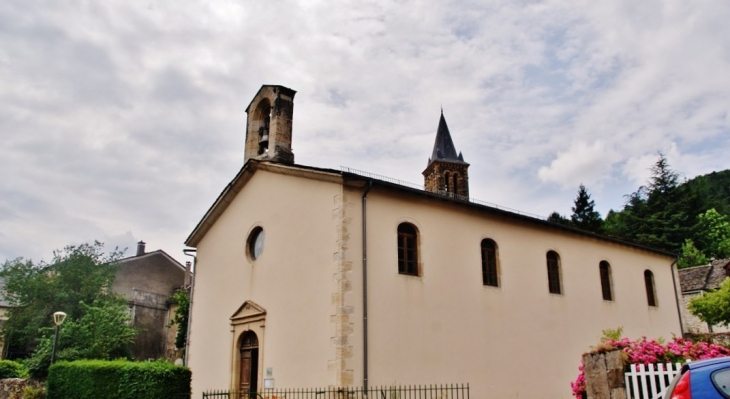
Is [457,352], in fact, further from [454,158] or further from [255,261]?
[454,158]

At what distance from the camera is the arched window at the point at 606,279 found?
58.4ft

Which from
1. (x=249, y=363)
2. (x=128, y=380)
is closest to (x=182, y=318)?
(x=249, y=363)

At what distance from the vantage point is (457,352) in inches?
497

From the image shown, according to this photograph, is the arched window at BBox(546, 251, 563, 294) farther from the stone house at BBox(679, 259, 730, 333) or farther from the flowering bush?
the stone house at BBox(679, 259, 730, 333)

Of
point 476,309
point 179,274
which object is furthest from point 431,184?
point 476,309

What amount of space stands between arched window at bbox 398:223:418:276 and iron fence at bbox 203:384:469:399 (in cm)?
261

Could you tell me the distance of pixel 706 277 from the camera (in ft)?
97.3

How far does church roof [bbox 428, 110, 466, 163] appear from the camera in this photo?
40156 mm

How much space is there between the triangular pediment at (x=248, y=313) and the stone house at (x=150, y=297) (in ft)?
53.1

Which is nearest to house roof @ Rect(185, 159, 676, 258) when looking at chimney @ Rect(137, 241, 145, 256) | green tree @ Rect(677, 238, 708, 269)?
chimney @ Rect(137, 241, 145, 256)

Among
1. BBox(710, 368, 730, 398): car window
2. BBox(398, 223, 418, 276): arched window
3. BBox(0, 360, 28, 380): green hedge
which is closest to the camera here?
BBox(710, 368, 730, 398): car window

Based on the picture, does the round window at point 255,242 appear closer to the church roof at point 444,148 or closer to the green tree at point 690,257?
the church roof at point 444,148

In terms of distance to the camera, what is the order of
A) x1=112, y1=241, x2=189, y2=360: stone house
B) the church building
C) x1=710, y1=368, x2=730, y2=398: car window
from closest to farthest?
x1=710, y1=368, x2=730, y2=398: car window < the church building < x1=112, y1=241, x2=189, y2=360: stone house

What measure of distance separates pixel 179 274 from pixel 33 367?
46.3 ft
